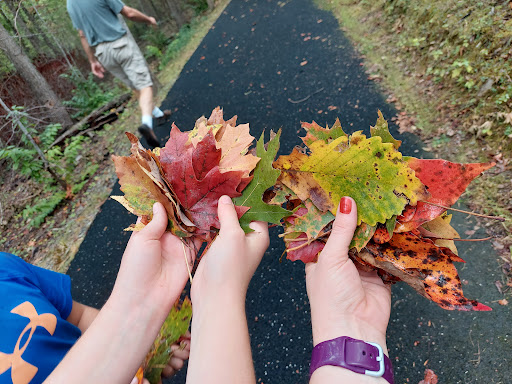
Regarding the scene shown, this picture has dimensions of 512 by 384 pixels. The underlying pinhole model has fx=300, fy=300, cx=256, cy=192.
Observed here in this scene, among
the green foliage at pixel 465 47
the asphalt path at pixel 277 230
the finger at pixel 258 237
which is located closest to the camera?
the finger at pixel 258 237

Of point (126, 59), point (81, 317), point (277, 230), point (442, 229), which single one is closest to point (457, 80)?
point (277, 230)

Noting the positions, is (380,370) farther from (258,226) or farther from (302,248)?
(258,226)

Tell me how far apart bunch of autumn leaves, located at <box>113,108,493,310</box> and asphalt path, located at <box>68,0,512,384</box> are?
109cm

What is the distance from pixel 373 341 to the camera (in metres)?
1.24

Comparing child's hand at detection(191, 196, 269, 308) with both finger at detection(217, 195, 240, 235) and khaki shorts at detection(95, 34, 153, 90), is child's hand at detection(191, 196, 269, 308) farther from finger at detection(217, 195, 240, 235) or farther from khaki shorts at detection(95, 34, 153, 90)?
khaki shorts at detection(95, 34, 153, 90)

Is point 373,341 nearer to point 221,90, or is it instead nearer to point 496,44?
point 496,44

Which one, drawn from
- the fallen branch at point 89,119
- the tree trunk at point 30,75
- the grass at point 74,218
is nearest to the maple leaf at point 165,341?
the grass at point 74,218

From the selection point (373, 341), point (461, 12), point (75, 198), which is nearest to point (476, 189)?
point (373, 341)

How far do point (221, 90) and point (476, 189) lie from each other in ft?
13.7

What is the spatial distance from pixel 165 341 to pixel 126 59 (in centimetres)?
417

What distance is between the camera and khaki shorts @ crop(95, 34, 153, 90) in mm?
4332

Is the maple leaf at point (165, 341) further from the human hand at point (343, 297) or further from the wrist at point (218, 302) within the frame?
the human hand at point (343, 297)

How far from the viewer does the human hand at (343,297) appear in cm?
122

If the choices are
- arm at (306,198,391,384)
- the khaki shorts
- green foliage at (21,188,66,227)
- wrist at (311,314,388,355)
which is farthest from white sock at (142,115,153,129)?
wrist at (311,314,388,355)
